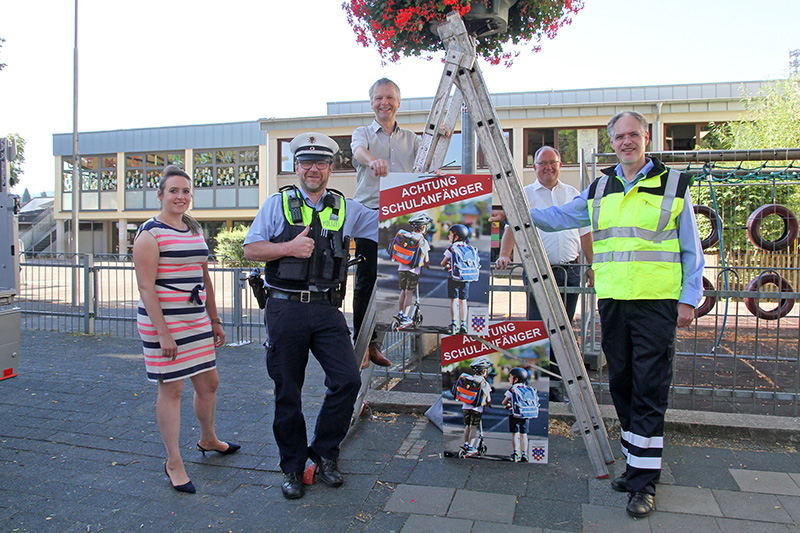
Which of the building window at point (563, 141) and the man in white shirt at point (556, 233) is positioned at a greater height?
the building window at point (563, 141)

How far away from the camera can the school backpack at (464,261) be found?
357 cm

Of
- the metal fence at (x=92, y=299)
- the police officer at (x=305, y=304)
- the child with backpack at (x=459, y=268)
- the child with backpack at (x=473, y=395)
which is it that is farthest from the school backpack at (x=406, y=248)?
the metal fence at (x=92, y=299)

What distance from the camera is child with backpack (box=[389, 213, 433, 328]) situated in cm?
360

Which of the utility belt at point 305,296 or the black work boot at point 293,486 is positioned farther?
the utility belt at point 305,296

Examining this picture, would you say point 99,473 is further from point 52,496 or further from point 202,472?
point 202,472

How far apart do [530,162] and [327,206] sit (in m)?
21.1

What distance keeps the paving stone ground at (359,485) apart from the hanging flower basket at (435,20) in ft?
9.78

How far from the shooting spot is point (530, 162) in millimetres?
23531

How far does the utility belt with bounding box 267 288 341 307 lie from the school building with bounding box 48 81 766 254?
1356cm

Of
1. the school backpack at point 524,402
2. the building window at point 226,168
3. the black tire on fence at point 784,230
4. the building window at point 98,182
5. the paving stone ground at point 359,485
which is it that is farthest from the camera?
the building window at point 98,182

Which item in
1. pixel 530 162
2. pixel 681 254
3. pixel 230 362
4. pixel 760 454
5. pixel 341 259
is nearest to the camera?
pixel 681 254

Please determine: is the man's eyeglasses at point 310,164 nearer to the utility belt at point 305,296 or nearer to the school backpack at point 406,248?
the school backpack at point 406,248

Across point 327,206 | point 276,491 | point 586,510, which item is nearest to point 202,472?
point 276,491

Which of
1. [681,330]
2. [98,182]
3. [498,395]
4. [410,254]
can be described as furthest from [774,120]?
[98,182]
